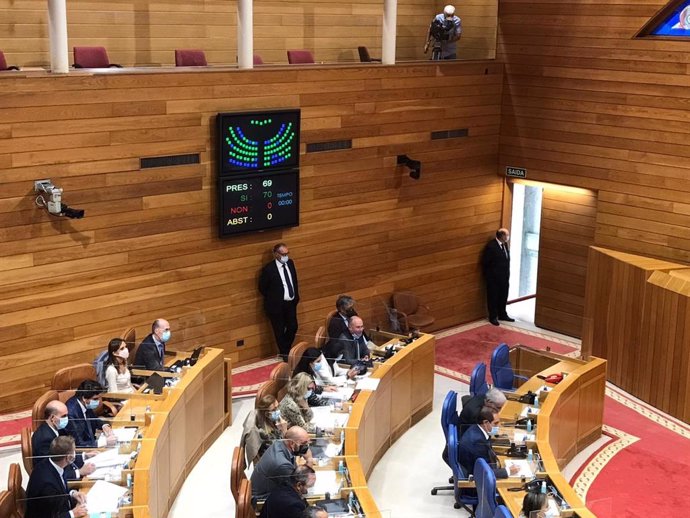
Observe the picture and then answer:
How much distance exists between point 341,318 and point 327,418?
226 centimetres

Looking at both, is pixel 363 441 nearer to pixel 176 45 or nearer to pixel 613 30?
pixel 176 45

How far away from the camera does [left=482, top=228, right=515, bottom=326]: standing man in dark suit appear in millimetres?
14211

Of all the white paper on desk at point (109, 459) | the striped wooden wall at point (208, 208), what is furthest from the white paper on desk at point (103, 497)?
the striped wooden wall at point (208, 208)

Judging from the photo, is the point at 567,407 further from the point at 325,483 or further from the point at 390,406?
the point at 325,483

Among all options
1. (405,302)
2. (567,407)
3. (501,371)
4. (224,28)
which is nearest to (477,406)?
(567,407)

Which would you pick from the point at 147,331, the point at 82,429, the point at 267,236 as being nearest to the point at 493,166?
the point at 267,236

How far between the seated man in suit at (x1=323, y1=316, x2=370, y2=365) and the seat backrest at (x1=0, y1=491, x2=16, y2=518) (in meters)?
4.05

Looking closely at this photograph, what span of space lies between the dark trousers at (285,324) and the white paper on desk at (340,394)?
2845 millimetres

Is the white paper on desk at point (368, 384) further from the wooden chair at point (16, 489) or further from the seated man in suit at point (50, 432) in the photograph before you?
the wooden chair at point (16, 489)

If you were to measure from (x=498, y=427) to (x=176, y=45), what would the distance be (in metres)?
6.16

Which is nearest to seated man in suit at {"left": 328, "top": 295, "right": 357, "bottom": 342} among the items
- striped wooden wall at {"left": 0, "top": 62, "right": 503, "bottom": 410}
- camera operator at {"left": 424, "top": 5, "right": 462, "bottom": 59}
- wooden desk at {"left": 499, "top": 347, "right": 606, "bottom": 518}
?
striped wooden wall at {"left": 0, "top": 62, "right": 503, "bottom": 410}

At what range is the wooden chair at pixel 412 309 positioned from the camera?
13.0m

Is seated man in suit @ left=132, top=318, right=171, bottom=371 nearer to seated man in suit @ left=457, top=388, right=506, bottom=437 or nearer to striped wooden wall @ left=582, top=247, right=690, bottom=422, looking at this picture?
seated man in suit @ left=457, top=388, right=506, bottom=437

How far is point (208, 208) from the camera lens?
1131 centimetres
